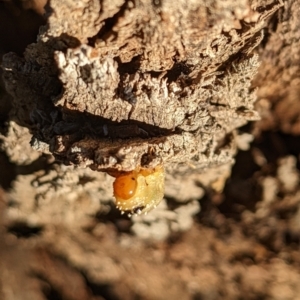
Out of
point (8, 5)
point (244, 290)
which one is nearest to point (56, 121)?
point (8, 5)

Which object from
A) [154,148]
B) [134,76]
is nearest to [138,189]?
[154,148]

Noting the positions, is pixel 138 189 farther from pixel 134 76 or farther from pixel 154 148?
pixel 134 76

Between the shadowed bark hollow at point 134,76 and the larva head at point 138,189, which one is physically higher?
the shadowed bark hollow at point 134,76

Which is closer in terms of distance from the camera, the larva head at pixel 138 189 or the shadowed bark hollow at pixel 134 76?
the shadowed bark hollow at pixel 134 76

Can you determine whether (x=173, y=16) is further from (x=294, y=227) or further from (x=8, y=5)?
(x=294, y=227)

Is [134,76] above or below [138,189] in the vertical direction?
above

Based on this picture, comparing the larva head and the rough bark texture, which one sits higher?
the rough bark texture
